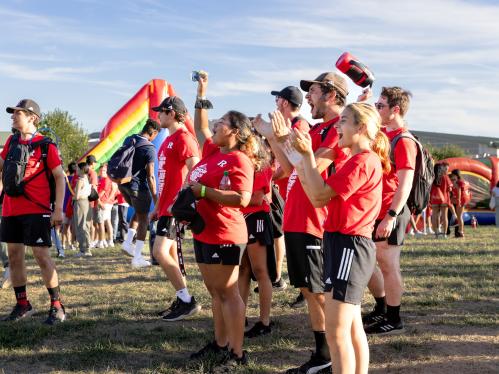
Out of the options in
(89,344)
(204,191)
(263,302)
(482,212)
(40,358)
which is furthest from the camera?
(482,212)

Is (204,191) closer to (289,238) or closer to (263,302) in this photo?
(289,238)

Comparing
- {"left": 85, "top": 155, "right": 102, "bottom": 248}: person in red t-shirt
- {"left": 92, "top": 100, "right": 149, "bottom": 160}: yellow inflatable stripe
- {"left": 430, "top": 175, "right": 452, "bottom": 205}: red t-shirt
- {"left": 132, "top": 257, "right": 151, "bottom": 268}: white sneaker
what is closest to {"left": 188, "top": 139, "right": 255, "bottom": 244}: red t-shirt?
{"left": 132, "top": 257, "right": 151, "bottom": 268}: white sneaker

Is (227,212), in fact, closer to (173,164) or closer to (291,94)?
(291,94)

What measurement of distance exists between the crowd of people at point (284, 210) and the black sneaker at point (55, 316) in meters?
0.01

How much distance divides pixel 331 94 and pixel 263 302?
86.5 inches

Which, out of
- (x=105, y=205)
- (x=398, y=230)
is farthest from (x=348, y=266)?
(x=105, y=205)

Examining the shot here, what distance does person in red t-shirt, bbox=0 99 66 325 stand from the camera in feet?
21.5

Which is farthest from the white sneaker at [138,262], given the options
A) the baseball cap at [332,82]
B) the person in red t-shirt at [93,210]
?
the baseball cap at [332,82]

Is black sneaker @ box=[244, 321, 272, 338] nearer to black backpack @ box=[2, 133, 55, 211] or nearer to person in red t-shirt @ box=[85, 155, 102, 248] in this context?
black backpack @ box=[2, 133, 55, 211]

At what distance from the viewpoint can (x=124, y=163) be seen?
980cm

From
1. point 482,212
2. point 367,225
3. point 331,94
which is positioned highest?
point 331,94

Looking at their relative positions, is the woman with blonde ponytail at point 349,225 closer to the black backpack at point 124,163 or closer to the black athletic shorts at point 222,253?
the black athletic shorts at point 222,253

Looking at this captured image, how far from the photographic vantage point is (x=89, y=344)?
18.5ft

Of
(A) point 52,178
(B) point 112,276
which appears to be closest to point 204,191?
(A) point 52,178
